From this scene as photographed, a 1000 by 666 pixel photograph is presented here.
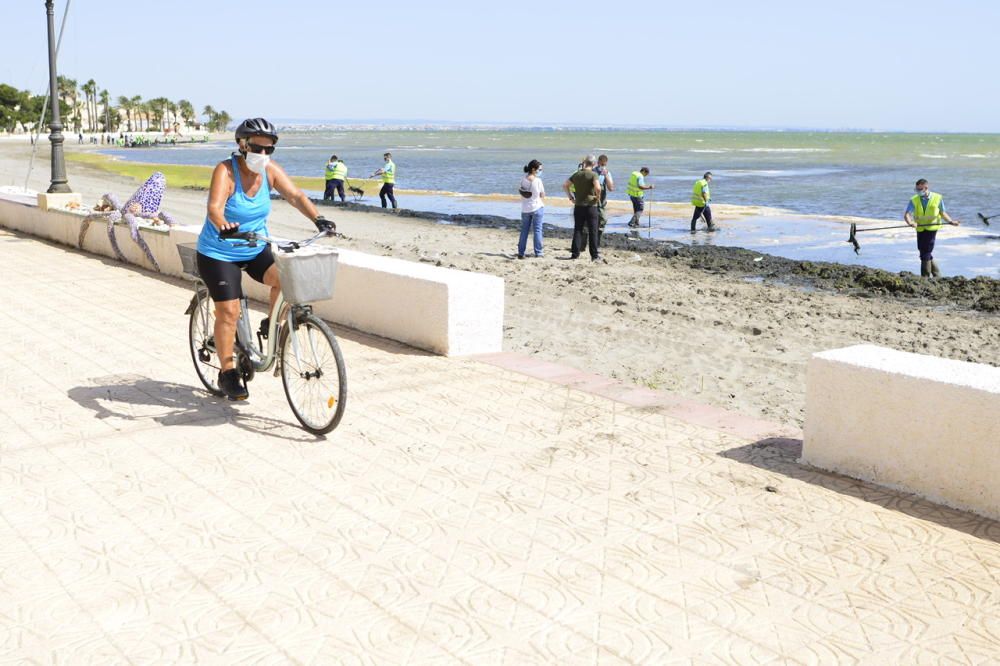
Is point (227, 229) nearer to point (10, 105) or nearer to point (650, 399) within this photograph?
point (650, 399)

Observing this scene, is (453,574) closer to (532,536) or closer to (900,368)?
(532,536)

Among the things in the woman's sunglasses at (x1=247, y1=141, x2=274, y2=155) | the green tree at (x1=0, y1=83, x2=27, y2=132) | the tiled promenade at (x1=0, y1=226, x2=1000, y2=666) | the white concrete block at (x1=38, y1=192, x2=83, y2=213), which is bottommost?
the tiled promenade at (x1=0, y1=226, x2=1000, y2=666)

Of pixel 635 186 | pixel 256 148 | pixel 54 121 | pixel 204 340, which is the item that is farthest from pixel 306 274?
pixel 635 186

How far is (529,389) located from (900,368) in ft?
8.22

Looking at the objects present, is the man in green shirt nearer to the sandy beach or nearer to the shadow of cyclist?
the sandy beach

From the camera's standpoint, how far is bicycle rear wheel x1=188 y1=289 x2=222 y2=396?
20.9 feet

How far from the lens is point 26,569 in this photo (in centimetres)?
394

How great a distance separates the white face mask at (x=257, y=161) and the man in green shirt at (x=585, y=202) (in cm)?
1087

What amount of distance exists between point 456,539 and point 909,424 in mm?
2172

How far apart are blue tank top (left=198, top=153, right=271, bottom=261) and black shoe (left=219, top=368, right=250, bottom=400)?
2.25 ft

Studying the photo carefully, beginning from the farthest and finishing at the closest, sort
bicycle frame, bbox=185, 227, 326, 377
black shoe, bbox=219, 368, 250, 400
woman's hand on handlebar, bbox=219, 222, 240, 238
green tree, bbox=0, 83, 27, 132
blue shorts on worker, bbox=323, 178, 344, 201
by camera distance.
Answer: green tree, bbox=0, 83, 27, 132, blue shorts on worker, bbox=323, 178, 344, 201, black shoe, bbox=219, 368, 250, 400, bicycle frame, bbox=185, 227, 326, 377, woman's hand on handlebar, bbox=219, 222, 240, 238

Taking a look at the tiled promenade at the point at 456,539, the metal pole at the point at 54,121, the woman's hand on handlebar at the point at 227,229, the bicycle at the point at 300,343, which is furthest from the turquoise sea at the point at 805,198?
the woman's hand on handlebar at the point at 227,229

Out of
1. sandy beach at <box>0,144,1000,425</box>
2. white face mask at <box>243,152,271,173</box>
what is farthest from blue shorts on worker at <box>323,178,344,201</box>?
white face mask at <box>243,152,271,173</box>

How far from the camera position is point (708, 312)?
1246 centimetres
